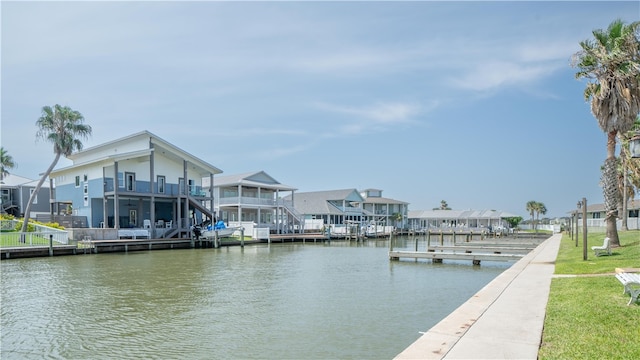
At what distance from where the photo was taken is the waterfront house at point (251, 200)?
51.2 metres

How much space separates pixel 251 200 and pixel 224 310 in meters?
39.3

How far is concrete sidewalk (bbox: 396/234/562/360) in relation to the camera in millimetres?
6449

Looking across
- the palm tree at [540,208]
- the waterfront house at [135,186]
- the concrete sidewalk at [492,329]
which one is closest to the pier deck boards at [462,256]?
the concrete sidewalk at [492,329]

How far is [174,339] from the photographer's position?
9.86 m

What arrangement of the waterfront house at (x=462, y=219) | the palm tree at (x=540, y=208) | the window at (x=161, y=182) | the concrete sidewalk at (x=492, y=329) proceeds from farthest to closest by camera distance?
1. the palm tree at (x=540, y=208)
2. the waterfront house at (x=462, y=219)
3. the window at (x=161, y=182)
4. the concrete sidewalk at (x=492, y=329)

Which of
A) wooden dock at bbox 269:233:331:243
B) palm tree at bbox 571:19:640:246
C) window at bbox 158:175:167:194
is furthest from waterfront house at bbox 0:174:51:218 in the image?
palm tree at bbox 571:19:640:246

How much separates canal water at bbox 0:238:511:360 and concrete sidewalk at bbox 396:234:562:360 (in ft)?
4.68

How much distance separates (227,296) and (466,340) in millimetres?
9516

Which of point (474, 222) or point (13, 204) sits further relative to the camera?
point (474, 222)

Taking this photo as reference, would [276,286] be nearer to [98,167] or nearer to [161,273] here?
[161,273]

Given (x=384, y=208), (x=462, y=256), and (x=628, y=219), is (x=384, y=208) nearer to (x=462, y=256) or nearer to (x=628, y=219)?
(x=628, y=219)

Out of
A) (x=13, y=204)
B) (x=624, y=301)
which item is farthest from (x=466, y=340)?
(x=13, y=204)

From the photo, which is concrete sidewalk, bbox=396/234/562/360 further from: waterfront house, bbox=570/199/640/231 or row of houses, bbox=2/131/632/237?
waterfront house, bbox=570/199/640/231

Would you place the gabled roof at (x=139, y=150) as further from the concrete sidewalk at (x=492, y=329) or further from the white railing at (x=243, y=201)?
the concrete sidewalk at (x=492, y=329)
